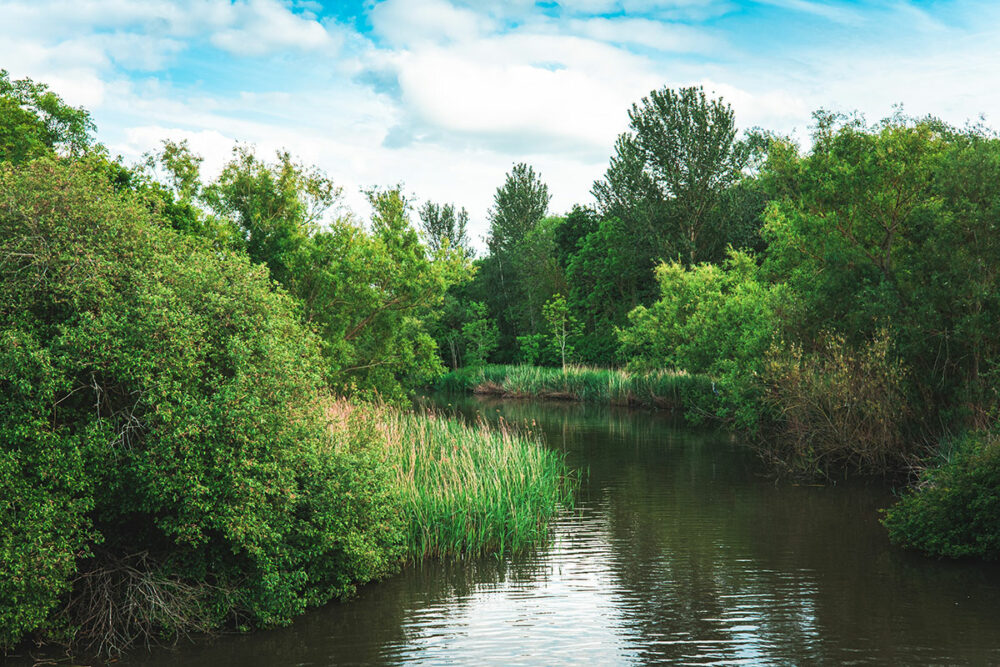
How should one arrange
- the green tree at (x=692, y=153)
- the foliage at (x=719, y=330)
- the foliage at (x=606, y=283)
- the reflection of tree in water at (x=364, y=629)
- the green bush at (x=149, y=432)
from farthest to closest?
the foliage at (x=606, y=283), the green tree at (x=692, y=153), the foliage at (x=719, y=330), the reflection of tree in water at (x=364, y=629), the green bush at (x=149, y=432)

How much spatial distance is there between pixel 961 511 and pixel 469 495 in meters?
7.27

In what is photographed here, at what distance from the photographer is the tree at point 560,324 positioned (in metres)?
54.0

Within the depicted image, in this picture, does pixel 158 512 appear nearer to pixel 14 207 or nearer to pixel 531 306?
pixel 14 207

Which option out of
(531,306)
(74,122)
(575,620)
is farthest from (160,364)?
(531,306)

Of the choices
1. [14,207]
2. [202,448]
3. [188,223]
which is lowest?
[202,448]

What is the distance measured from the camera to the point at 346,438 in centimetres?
1173

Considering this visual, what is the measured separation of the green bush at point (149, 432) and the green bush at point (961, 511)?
810cm

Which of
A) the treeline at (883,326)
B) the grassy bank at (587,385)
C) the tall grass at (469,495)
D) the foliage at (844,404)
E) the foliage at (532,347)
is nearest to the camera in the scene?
the tall grass at (469,495)

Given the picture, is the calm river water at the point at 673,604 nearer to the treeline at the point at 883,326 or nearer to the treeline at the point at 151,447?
the treeline at the point at 151,447

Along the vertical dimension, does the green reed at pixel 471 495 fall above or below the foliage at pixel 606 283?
below

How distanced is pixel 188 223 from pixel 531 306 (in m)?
45.6

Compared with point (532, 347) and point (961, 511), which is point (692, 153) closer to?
point (532, 347)

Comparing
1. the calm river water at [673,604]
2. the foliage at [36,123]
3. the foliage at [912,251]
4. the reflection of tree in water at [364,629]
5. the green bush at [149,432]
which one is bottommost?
the reflection of tree in water at [364,629]

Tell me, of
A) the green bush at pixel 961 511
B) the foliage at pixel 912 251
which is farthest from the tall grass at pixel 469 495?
the foliage at pixel 912 251
